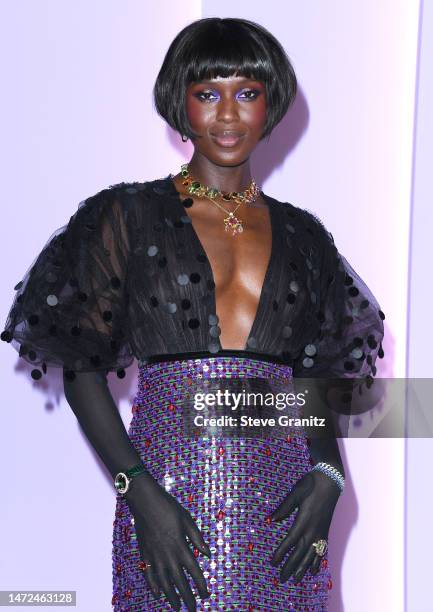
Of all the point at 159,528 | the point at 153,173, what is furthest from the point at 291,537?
the point at 153,173

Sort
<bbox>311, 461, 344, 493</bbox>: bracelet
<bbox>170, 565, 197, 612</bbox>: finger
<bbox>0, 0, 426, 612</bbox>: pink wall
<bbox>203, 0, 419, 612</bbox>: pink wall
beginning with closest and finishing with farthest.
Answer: <bbox>170, 565, 197, 612</bbox>: finger < <bbox>311, 461, 344, 493</bbox>: bracelet < <bbox>0, 0, 426, 612</bbox>: pink wall < <bbox>203, 0, 419, 612</bbox>: pink wall

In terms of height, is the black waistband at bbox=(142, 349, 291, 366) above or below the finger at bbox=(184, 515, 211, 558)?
above

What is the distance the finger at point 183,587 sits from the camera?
2344mm

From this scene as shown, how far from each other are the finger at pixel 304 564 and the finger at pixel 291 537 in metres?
0.03

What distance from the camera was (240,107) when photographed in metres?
2.66

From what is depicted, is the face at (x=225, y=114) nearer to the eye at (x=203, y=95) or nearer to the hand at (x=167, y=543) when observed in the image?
the eye at (x=203, y=95)

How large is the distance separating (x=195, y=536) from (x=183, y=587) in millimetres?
88

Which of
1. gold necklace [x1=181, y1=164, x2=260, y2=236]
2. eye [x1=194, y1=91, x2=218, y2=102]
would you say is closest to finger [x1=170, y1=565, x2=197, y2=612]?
gold necklace [x1=181, y1=164, x2=260, y2=236]

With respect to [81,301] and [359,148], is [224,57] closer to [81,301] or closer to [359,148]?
[81,301]

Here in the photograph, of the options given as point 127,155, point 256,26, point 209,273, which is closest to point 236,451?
point 209,273

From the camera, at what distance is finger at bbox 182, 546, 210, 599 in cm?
235

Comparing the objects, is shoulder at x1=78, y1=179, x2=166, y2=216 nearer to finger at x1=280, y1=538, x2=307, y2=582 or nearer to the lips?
the lips

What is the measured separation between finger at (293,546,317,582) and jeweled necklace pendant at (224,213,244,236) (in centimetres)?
62

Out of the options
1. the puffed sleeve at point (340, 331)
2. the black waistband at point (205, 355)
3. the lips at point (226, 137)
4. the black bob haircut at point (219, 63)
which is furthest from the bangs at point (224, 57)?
the black waistband at point (205, 355)
